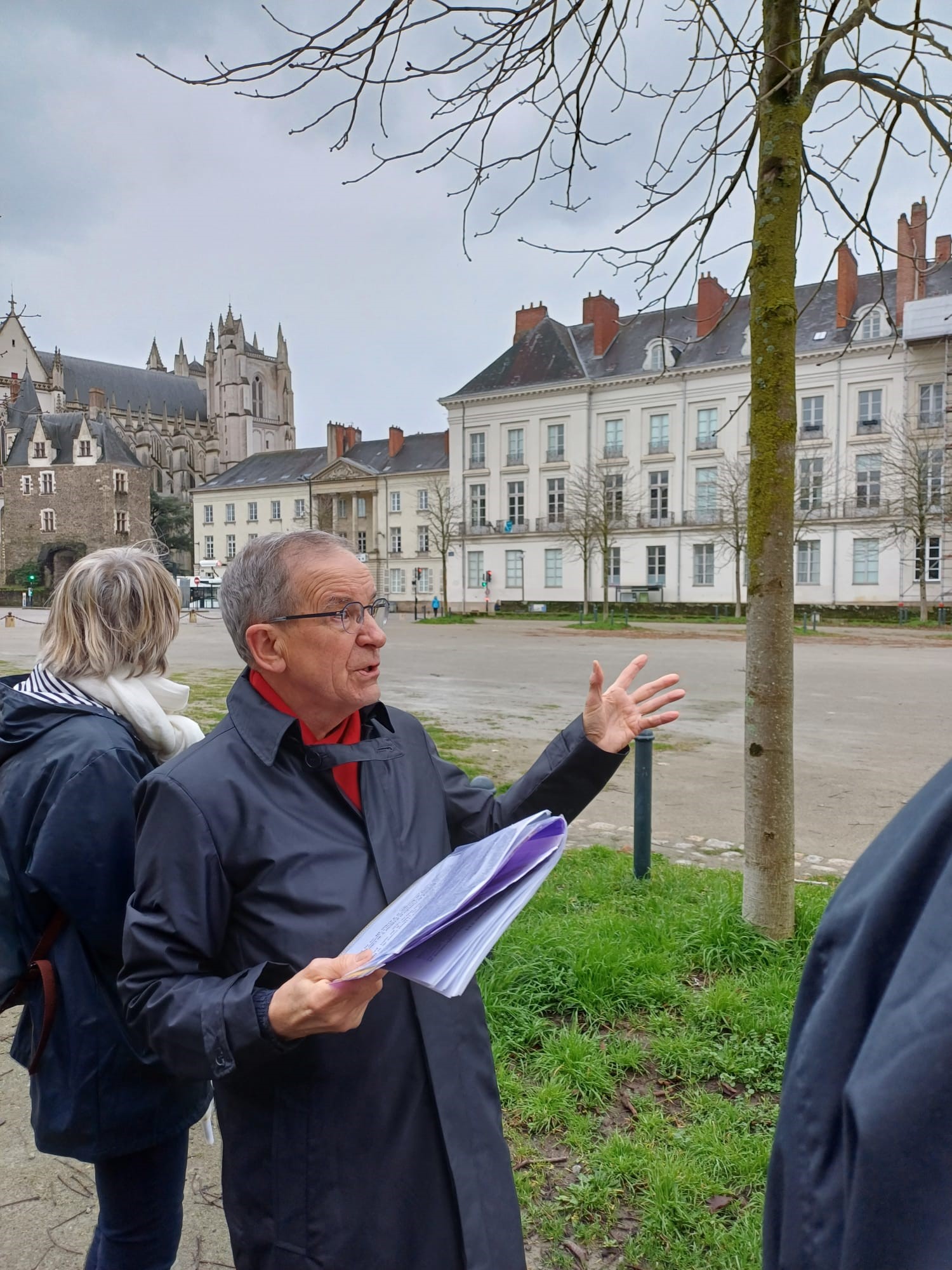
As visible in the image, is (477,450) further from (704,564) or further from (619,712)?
(619,712)

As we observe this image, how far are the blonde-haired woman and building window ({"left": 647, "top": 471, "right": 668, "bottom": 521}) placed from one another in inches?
1923

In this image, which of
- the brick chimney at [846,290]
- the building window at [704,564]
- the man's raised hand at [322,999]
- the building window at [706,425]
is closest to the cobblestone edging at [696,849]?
the man's raised hand at [322,999]

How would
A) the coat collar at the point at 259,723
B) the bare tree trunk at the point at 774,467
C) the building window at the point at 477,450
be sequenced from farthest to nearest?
1. the building window at the point at 477,450
2. the bare tree trunk at the point at 774,467
3. the coat collar at the point at 259,723

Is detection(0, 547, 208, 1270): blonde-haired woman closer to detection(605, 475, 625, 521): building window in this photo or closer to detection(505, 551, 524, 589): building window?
detection(605, 475, 625, 521): building window

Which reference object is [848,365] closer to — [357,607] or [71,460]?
[357,607]

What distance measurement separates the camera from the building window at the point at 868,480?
43.2 meters

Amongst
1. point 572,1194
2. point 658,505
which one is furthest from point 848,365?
point 572,1194

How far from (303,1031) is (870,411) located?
47459mm

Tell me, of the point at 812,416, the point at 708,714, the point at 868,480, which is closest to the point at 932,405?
the point at 868,480

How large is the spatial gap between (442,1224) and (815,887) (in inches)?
146

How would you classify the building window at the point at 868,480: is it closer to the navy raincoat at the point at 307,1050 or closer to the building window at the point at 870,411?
the building window at the point at 870,411

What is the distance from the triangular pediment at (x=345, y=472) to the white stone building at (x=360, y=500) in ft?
0.21

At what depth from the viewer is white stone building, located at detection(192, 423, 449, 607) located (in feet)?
200

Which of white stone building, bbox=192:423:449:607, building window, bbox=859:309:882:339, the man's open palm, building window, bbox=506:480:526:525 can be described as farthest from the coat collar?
white stone building, bbox=192:423:449:607
